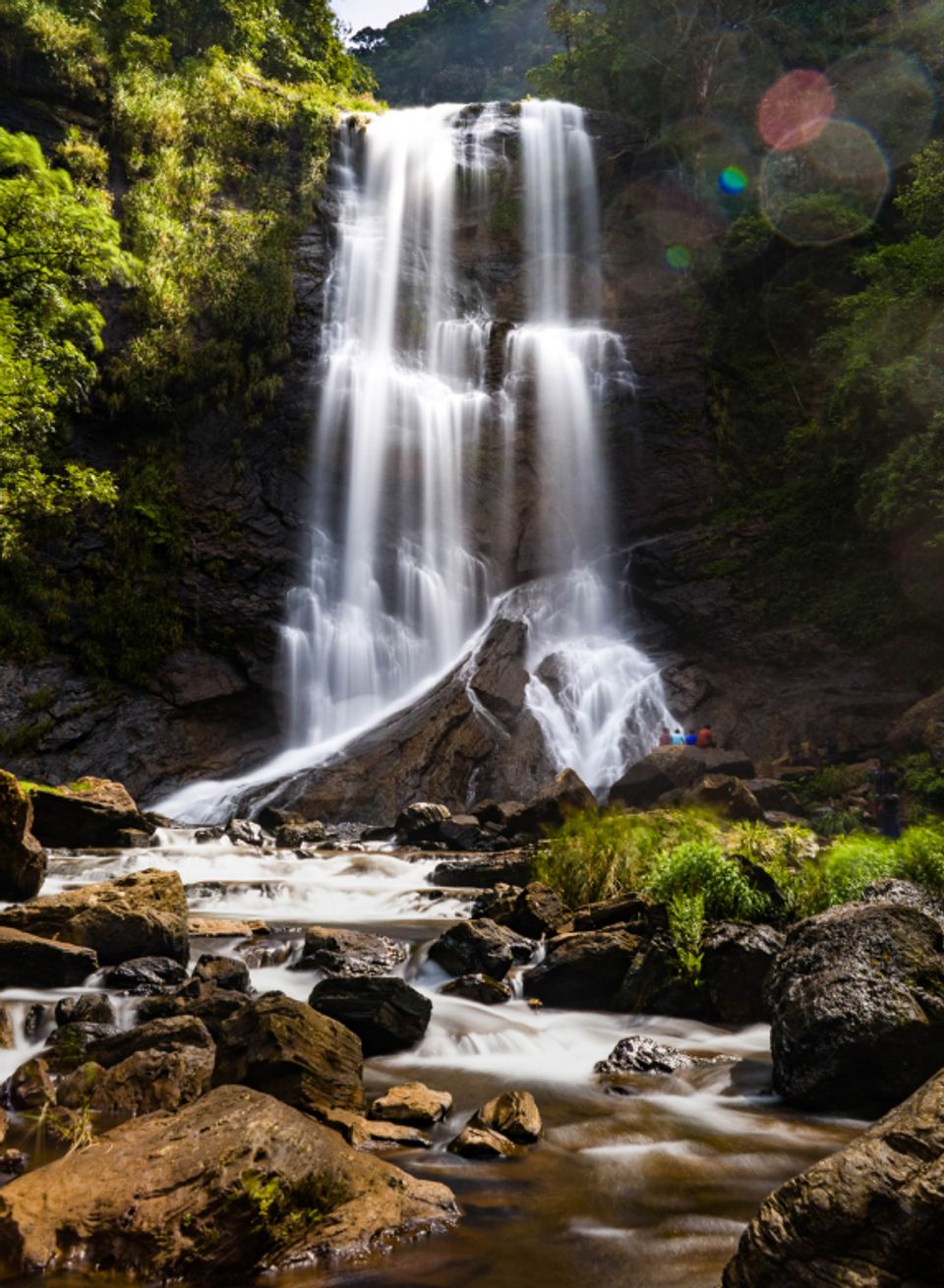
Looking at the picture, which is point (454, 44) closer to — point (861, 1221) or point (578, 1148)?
point (578, 1148)

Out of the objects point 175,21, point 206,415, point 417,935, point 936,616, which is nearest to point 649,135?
point 175,21

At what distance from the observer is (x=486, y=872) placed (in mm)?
14133

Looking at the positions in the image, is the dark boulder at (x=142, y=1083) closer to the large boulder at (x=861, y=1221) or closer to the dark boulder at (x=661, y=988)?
the large boulder at (x=861, y=1221)

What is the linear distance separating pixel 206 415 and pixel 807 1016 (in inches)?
1127

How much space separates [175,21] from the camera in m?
37.3

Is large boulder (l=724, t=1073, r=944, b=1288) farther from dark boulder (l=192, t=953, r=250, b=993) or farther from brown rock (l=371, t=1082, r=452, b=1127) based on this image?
dark boulder (l=192, t=953, r=250, b=993)

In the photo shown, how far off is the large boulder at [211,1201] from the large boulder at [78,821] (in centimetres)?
1300

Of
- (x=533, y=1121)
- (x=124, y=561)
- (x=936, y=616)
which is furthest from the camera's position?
(x=124, y=561)

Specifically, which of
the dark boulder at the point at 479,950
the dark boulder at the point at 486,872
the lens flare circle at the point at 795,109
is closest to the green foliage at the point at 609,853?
the dark boulder at the point at 486,872

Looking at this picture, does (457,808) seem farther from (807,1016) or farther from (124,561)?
(807,1016)

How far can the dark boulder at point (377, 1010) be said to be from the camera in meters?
7.14

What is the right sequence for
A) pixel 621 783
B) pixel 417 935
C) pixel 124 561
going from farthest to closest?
pixel 124 561, pixel 621 783, pixel 417 935

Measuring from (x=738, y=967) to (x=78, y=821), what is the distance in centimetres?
1255

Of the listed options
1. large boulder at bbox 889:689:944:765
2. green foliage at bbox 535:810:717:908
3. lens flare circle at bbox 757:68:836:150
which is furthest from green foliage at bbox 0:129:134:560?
lens flare circle at bbox 757:68:836:150
